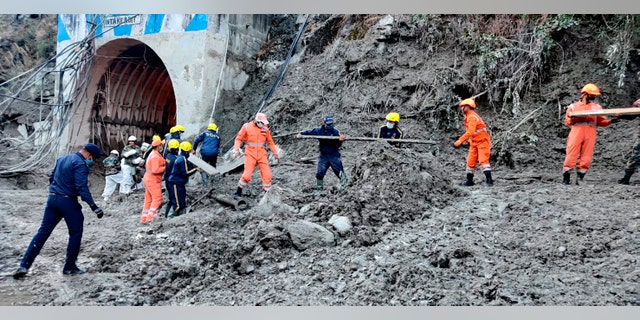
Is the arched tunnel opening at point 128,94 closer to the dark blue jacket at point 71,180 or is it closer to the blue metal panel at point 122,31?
the blue metal panel at point 122,31

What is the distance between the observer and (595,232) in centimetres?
493

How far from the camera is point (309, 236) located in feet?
17.1

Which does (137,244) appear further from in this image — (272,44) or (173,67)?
(272,44)

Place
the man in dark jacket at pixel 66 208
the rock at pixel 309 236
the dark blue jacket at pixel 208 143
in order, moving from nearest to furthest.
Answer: the man in dark jacket at pixel 66 208
the rock at pixel 309 236
the dark blue jacket at pixel 208 143

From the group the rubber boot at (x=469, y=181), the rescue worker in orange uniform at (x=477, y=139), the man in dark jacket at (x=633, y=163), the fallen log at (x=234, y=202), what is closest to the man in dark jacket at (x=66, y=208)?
the fallen log at (x=234, y=202)

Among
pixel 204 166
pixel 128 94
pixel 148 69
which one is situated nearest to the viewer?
pixel 204 166

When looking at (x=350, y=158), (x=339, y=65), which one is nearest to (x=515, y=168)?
(x=350, y=158)

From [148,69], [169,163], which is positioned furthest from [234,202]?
[148,69]

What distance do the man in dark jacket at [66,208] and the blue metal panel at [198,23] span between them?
18.7 feet

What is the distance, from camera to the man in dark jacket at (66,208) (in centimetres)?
494

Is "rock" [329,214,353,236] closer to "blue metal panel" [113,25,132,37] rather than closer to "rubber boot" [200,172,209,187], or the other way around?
"rubber boot" [200,172,209,187]

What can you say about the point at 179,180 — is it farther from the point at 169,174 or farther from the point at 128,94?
the point at 128,94

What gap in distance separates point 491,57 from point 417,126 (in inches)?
71.5

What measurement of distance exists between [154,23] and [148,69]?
2.34m
